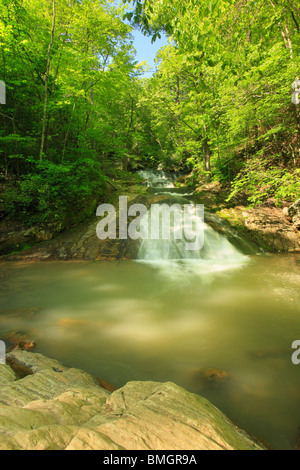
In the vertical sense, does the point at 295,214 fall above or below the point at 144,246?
above

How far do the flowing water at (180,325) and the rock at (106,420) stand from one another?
0.76 m

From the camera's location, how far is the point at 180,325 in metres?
3.73

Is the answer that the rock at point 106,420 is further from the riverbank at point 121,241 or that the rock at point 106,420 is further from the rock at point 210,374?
the riverbank at point 121,241

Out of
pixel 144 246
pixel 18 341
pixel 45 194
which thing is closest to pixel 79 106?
pixel 45 194

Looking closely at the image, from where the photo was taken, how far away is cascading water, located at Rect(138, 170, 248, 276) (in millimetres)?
7492

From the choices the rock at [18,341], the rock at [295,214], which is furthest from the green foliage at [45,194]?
the rock at [295,214]

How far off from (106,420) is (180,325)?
254 cm

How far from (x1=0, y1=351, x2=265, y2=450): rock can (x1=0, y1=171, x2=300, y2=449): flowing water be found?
2.49ft

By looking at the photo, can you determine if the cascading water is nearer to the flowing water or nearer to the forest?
the flowing water

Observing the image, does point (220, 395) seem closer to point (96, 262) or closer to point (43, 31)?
point (96, 262)

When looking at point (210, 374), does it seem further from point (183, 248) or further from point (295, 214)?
point (295, 214)

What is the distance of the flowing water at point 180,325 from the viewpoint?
2.33m

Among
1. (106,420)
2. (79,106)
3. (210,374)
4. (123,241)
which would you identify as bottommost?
(210,374)

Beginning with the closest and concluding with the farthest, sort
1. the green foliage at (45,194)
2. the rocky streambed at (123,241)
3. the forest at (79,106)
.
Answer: the forest at (79,106), the rocky streambed at (123,241), the green foliage at (45,194)
